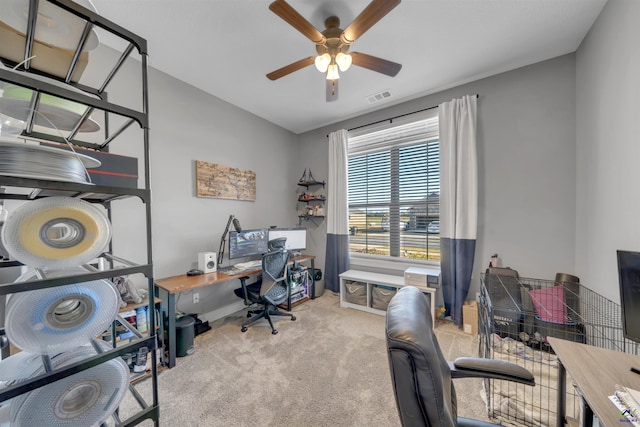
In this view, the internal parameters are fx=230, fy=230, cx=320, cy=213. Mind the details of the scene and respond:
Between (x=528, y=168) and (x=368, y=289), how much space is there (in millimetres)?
2276

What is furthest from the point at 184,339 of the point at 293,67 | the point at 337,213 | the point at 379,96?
the point at 379,96

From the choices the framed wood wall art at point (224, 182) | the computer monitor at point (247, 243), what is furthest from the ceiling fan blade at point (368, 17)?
the computer monitor at point (247, 243)

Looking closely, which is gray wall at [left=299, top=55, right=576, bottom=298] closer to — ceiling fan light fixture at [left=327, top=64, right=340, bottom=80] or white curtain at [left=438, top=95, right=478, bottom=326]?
white curtain at [left=438, top=95, right=478, bottom=326]

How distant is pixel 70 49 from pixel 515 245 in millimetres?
3621

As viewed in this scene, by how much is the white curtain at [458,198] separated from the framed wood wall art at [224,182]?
2.62 metres

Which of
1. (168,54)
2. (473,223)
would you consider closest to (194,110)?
(168,54)

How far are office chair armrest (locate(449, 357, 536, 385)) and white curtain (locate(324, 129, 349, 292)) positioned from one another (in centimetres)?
Answer: 257

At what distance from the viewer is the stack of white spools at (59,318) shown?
72 centimetres

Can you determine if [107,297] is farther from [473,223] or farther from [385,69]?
[473,223]

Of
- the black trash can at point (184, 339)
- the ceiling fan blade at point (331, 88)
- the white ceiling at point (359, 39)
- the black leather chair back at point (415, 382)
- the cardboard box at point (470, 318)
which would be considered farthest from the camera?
the cardboard box at point (470, 318)

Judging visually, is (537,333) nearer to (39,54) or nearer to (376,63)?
(376,63)

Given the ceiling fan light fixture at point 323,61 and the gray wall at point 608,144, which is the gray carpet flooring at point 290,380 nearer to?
the gray wall at point 608,144

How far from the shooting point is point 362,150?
143 inches

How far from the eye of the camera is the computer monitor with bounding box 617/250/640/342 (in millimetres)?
943
